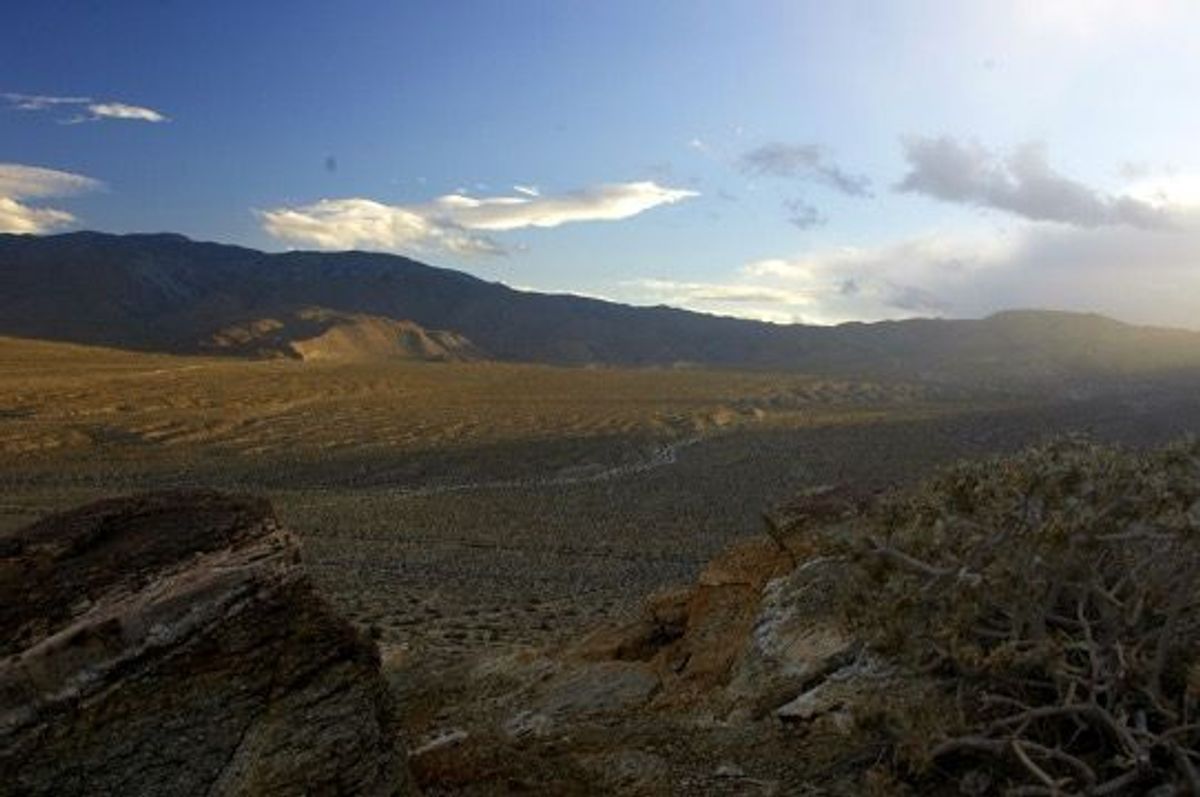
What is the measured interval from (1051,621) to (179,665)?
4.76m

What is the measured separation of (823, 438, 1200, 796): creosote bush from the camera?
5957mm

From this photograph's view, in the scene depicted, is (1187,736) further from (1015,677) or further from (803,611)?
(803,611)

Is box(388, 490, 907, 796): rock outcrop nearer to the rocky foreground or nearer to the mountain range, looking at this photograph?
the rocky foreground

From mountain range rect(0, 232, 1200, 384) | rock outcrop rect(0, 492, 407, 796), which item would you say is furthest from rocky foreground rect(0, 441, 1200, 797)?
mountain range rect(0, 232, 1200, 384)

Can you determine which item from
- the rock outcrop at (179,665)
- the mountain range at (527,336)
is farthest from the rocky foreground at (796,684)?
the mountain range at (527,336)

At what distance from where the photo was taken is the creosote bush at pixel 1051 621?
596 centimetres

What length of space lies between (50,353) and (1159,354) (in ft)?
411

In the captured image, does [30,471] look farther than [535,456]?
No

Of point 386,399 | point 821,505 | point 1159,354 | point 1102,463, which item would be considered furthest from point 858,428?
point 1159,354

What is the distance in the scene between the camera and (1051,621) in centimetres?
687

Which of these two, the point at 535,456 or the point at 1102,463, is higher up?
the point at 1102,463

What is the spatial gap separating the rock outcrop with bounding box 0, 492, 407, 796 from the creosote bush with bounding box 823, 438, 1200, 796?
3.02 meters

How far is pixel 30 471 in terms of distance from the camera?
41.6m

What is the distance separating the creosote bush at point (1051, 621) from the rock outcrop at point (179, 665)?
9.92ft
